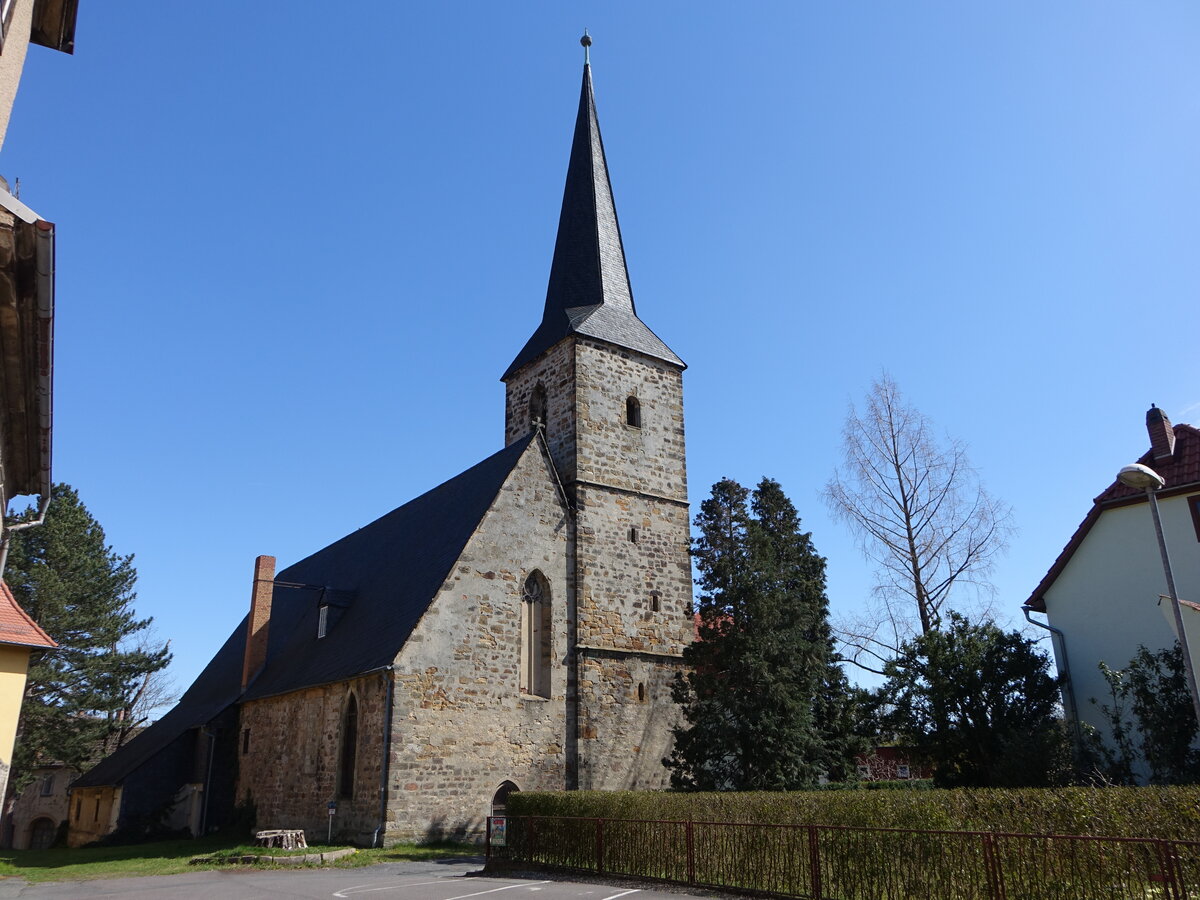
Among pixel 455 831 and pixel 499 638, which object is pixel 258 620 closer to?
pixel 499 638

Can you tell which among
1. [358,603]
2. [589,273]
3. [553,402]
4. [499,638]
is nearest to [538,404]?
[553,402]

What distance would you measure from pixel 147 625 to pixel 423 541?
18329 mm

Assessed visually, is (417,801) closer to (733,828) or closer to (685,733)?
(685,733)

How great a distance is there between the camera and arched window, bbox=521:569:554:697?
20578mm

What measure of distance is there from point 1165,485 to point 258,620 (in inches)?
950

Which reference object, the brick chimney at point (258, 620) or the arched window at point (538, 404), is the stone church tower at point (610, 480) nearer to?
the arched window at point (538, 404)


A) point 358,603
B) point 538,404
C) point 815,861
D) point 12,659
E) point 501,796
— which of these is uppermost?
point 538,404

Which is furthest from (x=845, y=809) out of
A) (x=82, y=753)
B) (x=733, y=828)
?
(x=82, y=753)

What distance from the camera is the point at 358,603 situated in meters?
24.5

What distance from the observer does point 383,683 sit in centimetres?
1858

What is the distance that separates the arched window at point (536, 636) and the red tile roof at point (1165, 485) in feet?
39.5

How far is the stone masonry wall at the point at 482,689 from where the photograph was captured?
18203mm

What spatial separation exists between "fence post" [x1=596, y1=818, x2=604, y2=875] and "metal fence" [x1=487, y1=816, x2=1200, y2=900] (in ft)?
0.05

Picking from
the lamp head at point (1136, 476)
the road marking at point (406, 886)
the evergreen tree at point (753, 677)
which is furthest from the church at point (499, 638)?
the lamp head at point (1136, 476)
